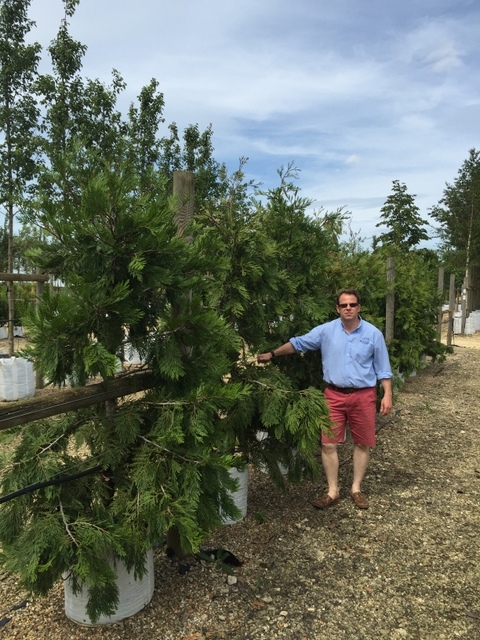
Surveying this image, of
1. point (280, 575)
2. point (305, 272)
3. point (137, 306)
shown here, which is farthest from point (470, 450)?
point (137, 306)

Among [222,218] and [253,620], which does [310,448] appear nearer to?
[253,620]

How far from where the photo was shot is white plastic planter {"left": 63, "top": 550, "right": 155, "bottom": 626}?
247cm

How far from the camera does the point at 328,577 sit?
9.95 feet

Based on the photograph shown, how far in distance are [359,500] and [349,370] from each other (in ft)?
3.21

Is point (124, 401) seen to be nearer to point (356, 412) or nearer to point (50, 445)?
point (50, 445)

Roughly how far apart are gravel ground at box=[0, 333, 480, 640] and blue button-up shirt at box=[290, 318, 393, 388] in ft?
3.22

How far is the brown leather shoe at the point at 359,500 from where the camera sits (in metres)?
3.92

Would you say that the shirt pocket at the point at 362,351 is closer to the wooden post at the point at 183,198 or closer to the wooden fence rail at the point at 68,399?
the wooden post at the point at 183,198

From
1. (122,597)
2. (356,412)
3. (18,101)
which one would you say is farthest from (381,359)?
(18,101)

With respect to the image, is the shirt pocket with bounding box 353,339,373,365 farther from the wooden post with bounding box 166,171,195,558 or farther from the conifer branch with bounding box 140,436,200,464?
the conifer branch with bounding box 140,436,200,464

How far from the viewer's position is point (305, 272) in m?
4.22

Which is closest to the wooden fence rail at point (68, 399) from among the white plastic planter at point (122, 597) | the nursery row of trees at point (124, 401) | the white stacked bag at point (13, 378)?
the nursery row of trees at point (124, 401)

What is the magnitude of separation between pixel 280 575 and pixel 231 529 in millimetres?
605

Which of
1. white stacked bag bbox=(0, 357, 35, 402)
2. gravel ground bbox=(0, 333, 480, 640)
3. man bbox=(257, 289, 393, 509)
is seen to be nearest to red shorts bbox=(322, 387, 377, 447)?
man bbox=(257, 289, 393, 509)
